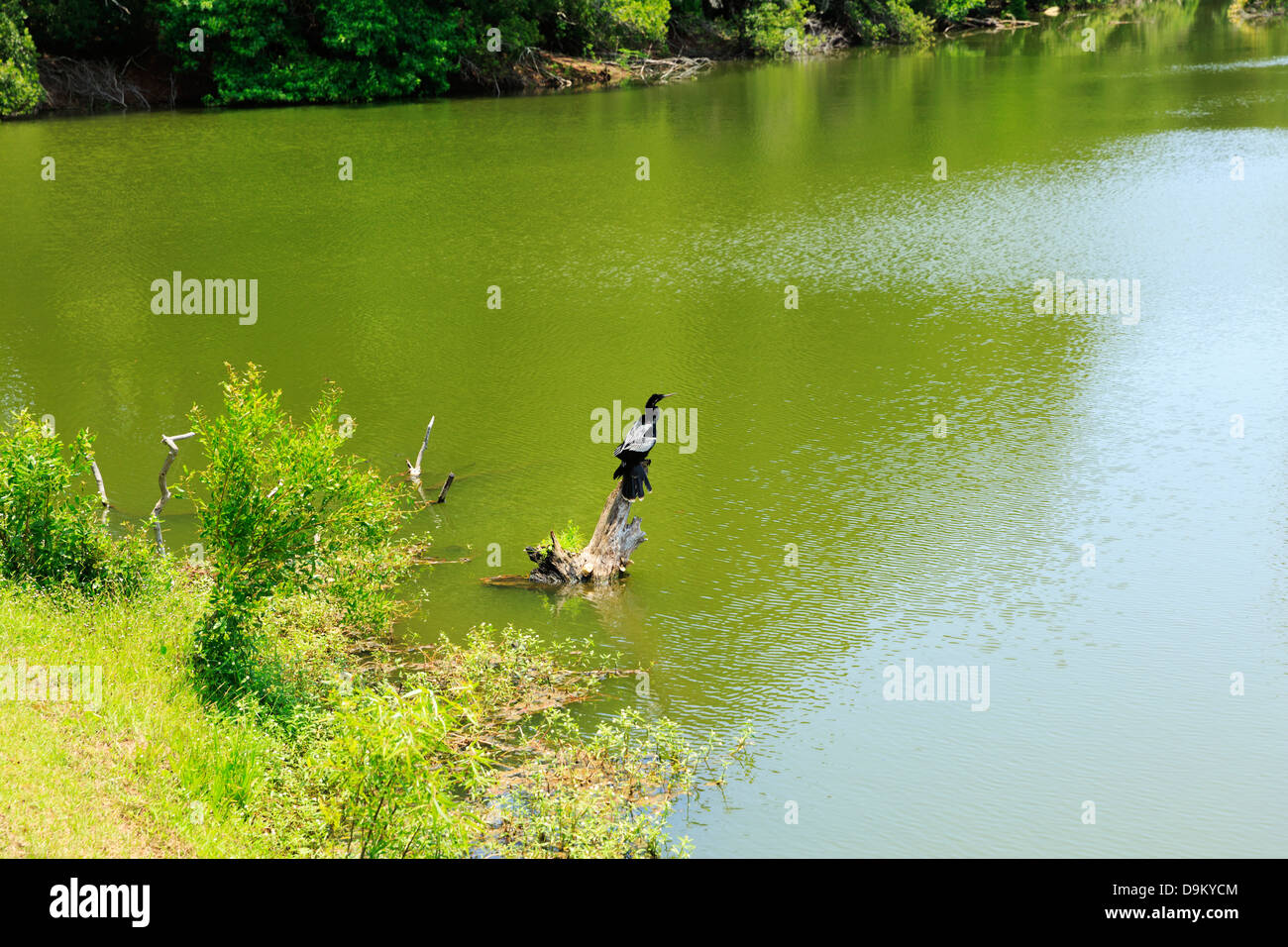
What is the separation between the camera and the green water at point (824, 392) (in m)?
7.26

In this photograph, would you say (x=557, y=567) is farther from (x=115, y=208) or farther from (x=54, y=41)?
(x=54, y=41)

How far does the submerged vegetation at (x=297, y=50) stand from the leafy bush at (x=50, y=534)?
77.2 ft

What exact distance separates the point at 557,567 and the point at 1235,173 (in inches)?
617

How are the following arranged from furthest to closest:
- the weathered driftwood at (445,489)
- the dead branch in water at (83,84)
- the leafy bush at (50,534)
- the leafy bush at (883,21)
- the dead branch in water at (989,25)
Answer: the dead branch in water at (989,25)
the leafy bush at (883,21)
the dead branch in water at (83,84)
the weathered driftwood at (445,489)
the leafy bush at (50,534)

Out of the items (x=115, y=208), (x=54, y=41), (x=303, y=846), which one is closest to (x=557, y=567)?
(x=303, y=846)

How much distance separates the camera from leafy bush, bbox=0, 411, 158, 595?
24.9 feet

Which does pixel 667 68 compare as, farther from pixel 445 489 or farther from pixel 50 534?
pixel 50 534

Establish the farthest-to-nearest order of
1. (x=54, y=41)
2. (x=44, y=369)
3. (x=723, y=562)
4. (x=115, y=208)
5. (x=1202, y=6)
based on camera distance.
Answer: (x=1202, y=6) → (x=54, y=41) → (x=115, y=208) → (x=44, y=369) → (x=723, y=562)

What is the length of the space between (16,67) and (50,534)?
24317 millimetres

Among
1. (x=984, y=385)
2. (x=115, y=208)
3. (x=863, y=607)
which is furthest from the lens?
(x=115, y=208)

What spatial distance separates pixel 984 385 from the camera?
40.3 ft
